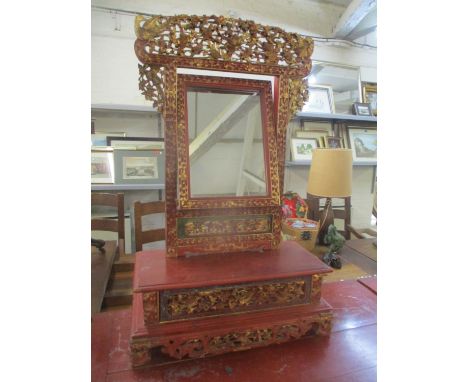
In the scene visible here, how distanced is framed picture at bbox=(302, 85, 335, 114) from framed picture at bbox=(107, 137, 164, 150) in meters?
1.21

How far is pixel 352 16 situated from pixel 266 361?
2.34m

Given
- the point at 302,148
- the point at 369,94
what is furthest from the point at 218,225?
the point at 369,94

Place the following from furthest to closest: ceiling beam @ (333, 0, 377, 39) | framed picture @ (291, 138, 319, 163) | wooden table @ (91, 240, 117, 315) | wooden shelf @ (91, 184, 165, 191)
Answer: framed picture @ (291, 138, 319, 163), ceiling beam @ (333, 0, 377, 39), wooden shelf @ (91, 184, 165, 191), wooden table @ (91, 240, 117, 315)

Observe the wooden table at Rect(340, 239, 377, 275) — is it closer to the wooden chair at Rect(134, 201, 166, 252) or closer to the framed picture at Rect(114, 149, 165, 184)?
the wooden chair at Rect(134, 201, 166, 252)

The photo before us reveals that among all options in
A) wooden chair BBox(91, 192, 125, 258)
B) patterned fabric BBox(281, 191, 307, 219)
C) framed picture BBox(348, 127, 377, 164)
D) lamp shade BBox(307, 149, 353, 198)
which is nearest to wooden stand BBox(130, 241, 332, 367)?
lamp shade BBox(307, 149, 353, 198)

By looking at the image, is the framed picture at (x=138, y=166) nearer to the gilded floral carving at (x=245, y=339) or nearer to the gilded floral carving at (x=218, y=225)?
the gilded floral carving at (x=218, y=225)

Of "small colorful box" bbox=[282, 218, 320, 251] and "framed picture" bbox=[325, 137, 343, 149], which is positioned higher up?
"framed picture" bbox=[325, 137, 343, 149]

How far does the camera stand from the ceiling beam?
193 cm

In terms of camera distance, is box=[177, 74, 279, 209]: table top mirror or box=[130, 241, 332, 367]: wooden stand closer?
box=[130, 241, 332, 367]: wooden stand

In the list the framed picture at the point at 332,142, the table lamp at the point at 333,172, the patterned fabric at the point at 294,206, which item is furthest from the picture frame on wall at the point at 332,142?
the table lamp at the point at 333,172

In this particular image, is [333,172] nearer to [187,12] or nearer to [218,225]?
[218,225]
